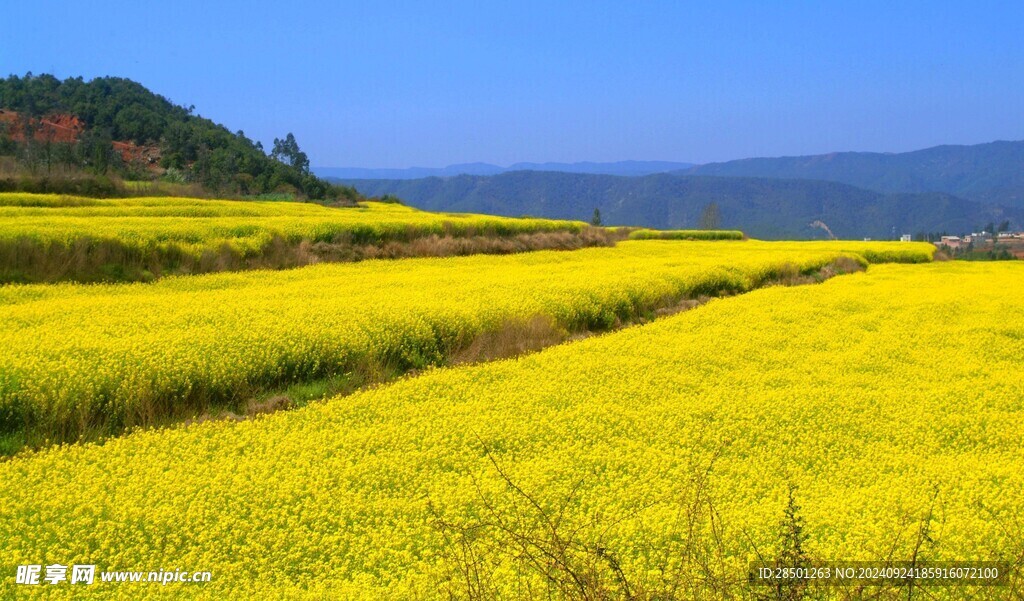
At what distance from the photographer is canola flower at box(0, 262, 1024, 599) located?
4.66m

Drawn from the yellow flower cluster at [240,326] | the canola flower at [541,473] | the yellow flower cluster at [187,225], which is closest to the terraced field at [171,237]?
the yellow flower cluster at [187,225]

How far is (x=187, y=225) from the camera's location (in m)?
19.4

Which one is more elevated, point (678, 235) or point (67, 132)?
point (67, 132)

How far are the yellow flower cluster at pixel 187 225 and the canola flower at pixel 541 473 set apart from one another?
36.9 feet

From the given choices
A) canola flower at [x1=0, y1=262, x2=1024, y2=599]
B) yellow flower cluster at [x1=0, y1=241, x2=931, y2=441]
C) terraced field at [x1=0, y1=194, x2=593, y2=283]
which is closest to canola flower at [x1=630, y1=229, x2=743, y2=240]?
terraced field at [x1=0, y1=194, x2=593, y2=283]

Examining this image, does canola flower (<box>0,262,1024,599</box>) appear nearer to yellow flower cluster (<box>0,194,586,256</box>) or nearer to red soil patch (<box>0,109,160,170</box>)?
yellow flower cluster (<box>0,194,586,256</box>)

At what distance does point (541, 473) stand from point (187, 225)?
55.6 feet

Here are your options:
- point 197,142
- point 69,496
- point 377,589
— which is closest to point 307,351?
point 69,496

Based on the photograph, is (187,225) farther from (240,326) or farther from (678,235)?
(678,235)

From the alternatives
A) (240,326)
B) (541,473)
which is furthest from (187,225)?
(541,473)

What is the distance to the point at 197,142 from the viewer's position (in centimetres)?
5062

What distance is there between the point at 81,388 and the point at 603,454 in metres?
5.85

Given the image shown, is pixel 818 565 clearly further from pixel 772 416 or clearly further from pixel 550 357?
pixel 550 357

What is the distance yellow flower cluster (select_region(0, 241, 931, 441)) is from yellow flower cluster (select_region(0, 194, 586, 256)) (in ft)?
6.32
